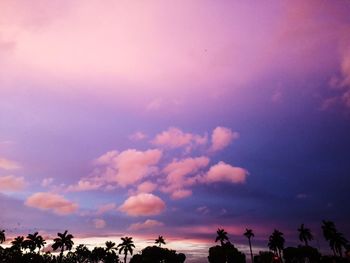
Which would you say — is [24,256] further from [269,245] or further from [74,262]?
[269,245]

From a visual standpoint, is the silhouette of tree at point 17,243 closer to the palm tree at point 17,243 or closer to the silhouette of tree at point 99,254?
the palm tree at point 17,243

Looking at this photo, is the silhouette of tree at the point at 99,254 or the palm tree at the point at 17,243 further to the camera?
the silhouette of tree at the point at 99,254

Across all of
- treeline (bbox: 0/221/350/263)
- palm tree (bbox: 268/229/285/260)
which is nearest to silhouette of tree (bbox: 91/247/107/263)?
treeline (bbox: 0/221/350/263)

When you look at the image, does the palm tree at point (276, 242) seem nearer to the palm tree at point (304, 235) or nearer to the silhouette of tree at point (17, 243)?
the palm tree at point (304, 235)

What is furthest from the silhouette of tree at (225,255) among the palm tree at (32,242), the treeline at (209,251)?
the palm tree at (32,242)

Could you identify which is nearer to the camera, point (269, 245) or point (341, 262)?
point (341, 262)

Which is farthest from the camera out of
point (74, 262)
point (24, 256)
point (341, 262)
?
point (74, 262)

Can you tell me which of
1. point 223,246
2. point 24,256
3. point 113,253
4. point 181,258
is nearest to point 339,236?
point 223,246

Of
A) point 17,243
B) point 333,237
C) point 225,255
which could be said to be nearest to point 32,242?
point 17,243

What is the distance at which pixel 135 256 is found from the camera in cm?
12706

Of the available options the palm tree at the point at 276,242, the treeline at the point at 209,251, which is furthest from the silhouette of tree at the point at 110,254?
the palm tree at the point at 276,242

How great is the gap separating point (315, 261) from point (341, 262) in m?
25.9

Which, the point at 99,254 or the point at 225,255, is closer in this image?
the point at 225,255

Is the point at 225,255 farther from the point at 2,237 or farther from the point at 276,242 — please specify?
the point at 2,237
